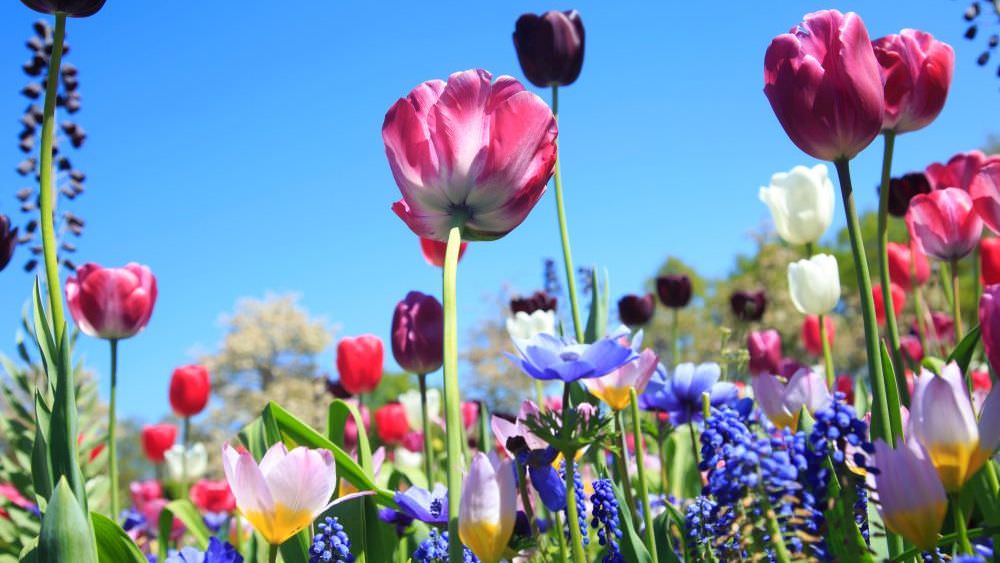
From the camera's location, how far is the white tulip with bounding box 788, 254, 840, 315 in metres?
2.70

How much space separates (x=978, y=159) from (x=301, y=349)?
28350 millimetres

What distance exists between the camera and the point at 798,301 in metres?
2.88

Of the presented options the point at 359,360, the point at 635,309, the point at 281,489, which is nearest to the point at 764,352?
the point at 635,309

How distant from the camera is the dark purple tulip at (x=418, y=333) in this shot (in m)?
2.54

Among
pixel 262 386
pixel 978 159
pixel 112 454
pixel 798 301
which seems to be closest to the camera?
pixel 112 454

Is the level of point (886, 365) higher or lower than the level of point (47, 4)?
lower

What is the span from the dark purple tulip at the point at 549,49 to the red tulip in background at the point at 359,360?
158cm

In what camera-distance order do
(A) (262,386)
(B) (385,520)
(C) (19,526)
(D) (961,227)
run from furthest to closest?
(A) (262,386) < (C) (19,526) < (D) (961,227) < (B) (385,520)

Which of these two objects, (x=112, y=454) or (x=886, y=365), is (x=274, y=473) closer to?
(x=886, y=365)

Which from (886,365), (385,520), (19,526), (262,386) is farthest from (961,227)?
(262,386)

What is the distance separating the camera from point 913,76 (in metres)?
1.65

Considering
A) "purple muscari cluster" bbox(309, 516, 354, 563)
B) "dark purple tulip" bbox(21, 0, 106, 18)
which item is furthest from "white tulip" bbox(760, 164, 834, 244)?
"dark purple tulip" bbox(21, 0, 106, 18)

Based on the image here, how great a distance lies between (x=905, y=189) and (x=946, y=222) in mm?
768

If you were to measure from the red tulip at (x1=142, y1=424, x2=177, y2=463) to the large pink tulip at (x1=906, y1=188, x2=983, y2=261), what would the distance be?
496 centimetres
